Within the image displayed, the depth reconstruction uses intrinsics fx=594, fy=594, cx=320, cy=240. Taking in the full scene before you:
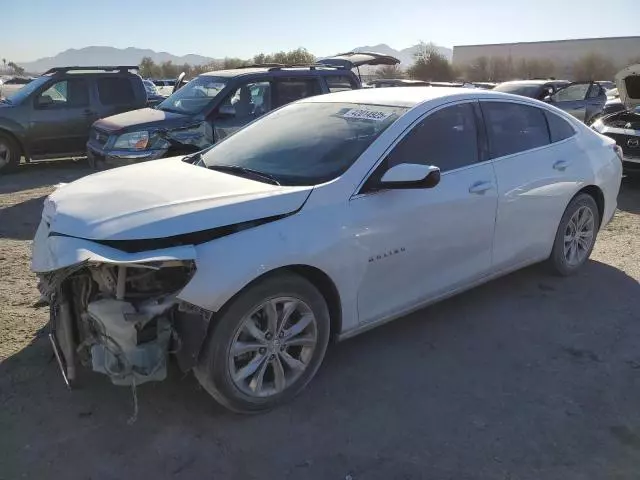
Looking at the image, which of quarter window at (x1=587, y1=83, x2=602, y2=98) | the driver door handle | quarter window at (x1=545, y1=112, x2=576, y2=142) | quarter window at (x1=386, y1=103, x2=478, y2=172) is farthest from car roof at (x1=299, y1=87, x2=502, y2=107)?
quarter window at (x1=587, y1=83, x2=602, y2=98)

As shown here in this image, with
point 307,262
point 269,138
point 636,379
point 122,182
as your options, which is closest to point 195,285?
point 307,262

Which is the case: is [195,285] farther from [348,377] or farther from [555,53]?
[555,53]

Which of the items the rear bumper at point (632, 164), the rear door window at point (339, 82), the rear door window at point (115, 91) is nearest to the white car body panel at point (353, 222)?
the rear door window at point (339, 82)

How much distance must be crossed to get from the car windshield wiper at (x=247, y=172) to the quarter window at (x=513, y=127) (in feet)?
5.66

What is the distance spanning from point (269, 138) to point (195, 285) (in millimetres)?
1635

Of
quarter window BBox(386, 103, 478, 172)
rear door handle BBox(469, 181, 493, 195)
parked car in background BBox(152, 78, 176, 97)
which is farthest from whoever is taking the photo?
parked car in background BBox(152, 78, 176, 97)

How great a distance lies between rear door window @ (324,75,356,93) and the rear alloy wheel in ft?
19.8

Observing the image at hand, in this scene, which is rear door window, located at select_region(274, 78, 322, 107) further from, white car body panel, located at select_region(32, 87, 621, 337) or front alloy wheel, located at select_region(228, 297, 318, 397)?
front alloy wheel, located at select_region(228, 297, 318, 397)

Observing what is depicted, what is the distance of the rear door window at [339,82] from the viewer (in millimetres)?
9203

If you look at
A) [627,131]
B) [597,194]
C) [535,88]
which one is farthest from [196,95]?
[535,88]

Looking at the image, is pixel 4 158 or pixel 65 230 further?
pixel 4 158

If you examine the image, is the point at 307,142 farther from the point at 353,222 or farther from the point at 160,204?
the point at 160,204

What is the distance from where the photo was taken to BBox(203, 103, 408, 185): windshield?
11.8ft

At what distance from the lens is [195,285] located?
2.80 m
